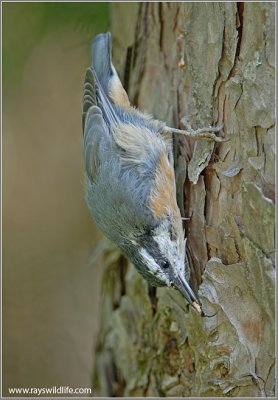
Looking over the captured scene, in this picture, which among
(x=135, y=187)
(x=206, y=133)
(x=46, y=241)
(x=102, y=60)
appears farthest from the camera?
(x=46, y=241)

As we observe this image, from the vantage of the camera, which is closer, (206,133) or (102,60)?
(206,133)

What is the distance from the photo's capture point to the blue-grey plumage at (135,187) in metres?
2.59

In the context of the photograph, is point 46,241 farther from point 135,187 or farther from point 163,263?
point 163,263

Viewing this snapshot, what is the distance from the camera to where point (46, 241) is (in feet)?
14.1

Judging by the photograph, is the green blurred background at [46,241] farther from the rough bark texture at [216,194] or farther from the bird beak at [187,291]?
the bird beak at [187,291]

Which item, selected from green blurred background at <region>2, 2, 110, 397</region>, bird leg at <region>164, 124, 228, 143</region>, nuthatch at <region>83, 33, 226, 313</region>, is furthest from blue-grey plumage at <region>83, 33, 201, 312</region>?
green blurred background at <region>2, 2, 110, 397</region>

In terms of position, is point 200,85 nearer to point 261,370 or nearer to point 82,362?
point 261,370

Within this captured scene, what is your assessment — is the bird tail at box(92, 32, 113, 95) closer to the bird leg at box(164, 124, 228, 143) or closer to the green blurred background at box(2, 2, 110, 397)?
the bird leg at box(164, 124, 228, 143)

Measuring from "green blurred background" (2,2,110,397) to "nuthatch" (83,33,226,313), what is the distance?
119 cm

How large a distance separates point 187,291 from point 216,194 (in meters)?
0.42

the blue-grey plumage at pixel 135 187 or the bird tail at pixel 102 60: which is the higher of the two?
the bird tail at pixel 102 60

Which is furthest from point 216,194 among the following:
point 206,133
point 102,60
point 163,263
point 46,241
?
point 46,241

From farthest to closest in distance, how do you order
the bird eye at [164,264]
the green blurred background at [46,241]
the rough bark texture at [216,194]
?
1. the green blurred background at [46,241]
2. the bird eye at [164,264]
3. the rough bark texture at [216,194]

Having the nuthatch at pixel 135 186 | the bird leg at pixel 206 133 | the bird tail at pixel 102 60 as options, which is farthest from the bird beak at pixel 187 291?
the bird tail at pixel 102 60
